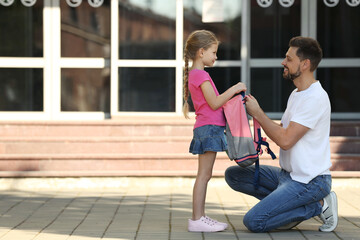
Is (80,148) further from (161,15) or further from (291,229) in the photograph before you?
(291,229)

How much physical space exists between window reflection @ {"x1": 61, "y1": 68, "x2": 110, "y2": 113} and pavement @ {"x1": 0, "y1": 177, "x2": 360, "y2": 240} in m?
2.31

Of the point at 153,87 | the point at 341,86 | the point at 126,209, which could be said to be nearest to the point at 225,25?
the point at 153,87

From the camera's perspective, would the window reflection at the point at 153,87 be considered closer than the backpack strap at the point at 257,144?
No

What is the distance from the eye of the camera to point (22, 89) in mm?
10688

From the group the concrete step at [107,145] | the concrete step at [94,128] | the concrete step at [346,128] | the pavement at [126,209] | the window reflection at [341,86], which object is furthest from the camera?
the window reflection at [341,86]

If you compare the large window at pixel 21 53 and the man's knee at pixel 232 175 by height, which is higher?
the large window at pixel 21 53

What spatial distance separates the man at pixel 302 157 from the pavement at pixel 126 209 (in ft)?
0.44

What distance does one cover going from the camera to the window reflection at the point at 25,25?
420 inches

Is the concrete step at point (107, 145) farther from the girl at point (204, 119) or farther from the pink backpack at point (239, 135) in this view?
the pink backpack at point (239, 135)

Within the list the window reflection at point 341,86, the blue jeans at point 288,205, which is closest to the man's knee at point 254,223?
the blue jeans at point 288,205

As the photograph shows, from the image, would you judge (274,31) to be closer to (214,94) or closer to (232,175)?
(232,175)

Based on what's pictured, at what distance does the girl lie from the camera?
569 centimetres

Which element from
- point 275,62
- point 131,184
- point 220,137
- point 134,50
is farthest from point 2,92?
point 220,137

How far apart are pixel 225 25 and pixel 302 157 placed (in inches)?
201
